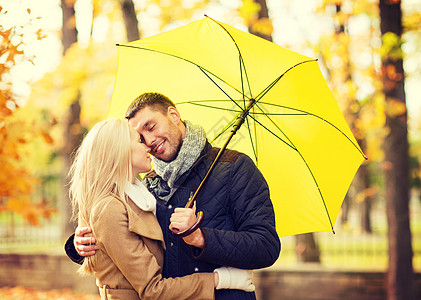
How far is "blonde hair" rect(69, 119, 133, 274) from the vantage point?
2557mm

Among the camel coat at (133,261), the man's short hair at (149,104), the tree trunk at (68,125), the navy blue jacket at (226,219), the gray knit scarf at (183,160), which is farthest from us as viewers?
the tree trunk at (68,125)

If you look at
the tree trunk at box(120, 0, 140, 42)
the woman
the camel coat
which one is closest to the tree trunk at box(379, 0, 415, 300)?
the tree trunk at box(120, 0, 140, 42)

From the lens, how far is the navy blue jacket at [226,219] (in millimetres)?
2533

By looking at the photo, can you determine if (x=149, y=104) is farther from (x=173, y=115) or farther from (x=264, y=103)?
(x=264, y=103)

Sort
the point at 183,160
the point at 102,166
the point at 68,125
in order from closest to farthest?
the point at 102,166 → the point at 183,160 → the point at 68,125

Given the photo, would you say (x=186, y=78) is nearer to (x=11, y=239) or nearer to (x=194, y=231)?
(x=194, y=231)

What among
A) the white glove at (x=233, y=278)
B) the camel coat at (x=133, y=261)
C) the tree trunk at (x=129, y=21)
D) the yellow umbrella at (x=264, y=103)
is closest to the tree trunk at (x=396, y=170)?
the tree trunk at (x=129, y=21)

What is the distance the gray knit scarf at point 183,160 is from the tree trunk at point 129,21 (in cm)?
538

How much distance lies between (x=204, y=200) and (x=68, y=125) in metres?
10.2

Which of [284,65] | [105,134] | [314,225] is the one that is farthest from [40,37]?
[314,225]

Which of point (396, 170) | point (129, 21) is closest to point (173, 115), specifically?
point (129, 21)

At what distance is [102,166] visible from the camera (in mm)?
2574

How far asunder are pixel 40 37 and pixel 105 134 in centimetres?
134

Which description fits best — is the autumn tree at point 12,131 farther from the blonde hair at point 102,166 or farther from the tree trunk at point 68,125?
the tree trunk at point 68,125
